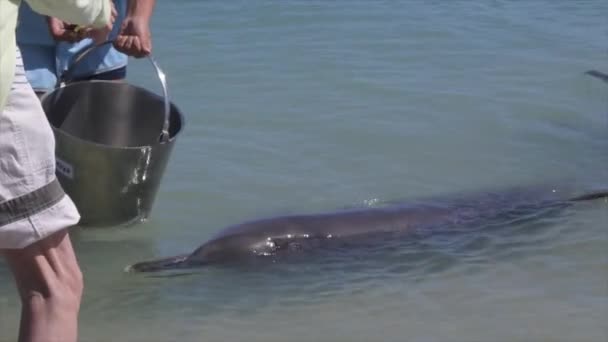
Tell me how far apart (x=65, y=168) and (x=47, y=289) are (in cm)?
166

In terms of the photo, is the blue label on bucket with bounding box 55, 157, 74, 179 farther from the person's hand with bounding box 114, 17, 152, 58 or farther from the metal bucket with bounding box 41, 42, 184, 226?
the person's hand with bounding box 114, 17, 152, 58

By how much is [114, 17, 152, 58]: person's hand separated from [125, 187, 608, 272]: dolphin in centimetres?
88

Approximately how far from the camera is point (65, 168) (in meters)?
4.56

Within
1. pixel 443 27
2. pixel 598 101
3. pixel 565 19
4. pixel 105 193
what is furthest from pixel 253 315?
pixel 565 19

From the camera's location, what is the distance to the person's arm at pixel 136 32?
13.8ft

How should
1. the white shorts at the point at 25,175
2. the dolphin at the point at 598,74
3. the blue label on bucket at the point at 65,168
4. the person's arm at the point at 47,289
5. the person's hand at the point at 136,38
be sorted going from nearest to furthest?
the white shorts at the point at 25,175 < the person's arm at the point at 47,289 < the person's hand at the point at 136,38 < the blue label on bucket at the point at 65,168 < the dolphin at the point at 598,74

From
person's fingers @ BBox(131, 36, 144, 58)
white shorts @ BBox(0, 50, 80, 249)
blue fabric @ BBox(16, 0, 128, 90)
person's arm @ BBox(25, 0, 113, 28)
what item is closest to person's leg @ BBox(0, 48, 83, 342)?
white shorts @ BBox(0, 50, 80, 249)

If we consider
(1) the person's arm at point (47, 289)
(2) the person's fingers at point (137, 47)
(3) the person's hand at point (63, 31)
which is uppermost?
(3) the person's hand at point (63, 31)

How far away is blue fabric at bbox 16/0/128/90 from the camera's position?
448cm

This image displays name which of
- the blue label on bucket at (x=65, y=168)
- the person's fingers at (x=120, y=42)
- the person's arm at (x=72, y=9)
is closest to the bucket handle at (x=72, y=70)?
the person's fingers at (x=120, y=42)

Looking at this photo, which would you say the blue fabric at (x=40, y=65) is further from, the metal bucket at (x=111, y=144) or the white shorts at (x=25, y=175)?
the white shorts at (x=25, y=175)

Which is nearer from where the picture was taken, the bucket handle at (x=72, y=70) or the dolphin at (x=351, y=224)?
the bucket handle at (x=72, y=70)

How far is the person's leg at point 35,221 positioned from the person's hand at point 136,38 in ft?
4.56

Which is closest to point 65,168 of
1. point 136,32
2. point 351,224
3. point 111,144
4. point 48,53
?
point 111,144
